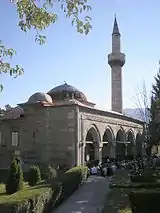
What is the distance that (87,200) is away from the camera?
16.7 meters

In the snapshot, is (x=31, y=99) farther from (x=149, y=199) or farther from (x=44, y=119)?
(x=149, y=199)

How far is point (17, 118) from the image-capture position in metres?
32.2

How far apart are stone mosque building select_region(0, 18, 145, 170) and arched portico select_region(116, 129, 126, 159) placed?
38 cm

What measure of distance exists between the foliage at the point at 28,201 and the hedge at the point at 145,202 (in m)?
2.85

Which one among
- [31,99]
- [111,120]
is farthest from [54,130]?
[111,120]

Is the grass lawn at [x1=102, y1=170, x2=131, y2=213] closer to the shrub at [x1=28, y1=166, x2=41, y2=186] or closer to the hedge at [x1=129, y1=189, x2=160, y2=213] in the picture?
the hedge at [x1=129, y1=189, x2=160, y2=213]

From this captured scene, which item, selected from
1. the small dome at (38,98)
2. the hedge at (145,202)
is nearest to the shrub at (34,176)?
the small dome at (38,98)

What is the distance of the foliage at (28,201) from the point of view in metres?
9.50

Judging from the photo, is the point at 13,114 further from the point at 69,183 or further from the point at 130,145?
the point at 69,183

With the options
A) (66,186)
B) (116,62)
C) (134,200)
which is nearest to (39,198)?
(134,200)

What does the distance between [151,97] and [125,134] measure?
547cm

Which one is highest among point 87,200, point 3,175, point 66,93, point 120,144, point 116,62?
point 116,62

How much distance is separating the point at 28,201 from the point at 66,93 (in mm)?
25052

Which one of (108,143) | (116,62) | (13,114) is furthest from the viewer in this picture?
(116,62)
